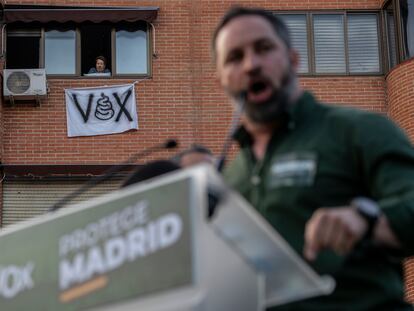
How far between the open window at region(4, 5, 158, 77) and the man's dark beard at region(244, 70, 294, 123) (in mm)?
12058

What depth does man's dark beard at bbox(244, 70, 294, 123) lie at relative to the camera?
2127 millimetres

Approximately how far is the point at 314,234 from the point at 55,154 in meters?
12.3

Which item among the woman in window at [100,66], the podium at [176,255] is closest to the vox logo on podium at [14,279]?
the podium at [176,255]

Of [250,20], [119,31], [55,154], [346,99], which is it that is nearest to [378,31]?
[346,99]

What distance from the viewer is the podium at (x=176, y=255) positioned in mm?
1698

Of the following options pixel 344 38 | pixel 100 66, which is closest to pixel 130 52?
pixel 100 66

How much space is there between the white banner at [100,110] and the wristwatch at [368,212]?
12147 mm

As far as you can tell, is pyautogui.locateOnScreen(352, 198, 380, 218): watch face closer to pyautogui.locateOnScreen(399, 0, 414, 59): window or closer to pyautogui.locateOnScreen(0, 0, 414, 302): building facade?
pyautogui.locateOnScreen(0, 0, 414, 302): building facade

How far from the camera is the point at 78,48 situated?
14.1m

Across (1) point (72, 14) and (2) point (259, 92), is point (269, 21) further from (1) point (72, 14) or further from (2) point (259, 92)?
(1) point (72, 14)

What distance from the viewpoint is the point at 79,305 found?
1.91 metres

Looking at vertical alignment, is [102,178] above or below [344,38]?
below

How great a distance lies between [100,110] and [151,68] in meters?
1.12

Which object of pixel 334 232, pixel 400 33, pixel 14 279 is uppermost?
pixel 400 33
